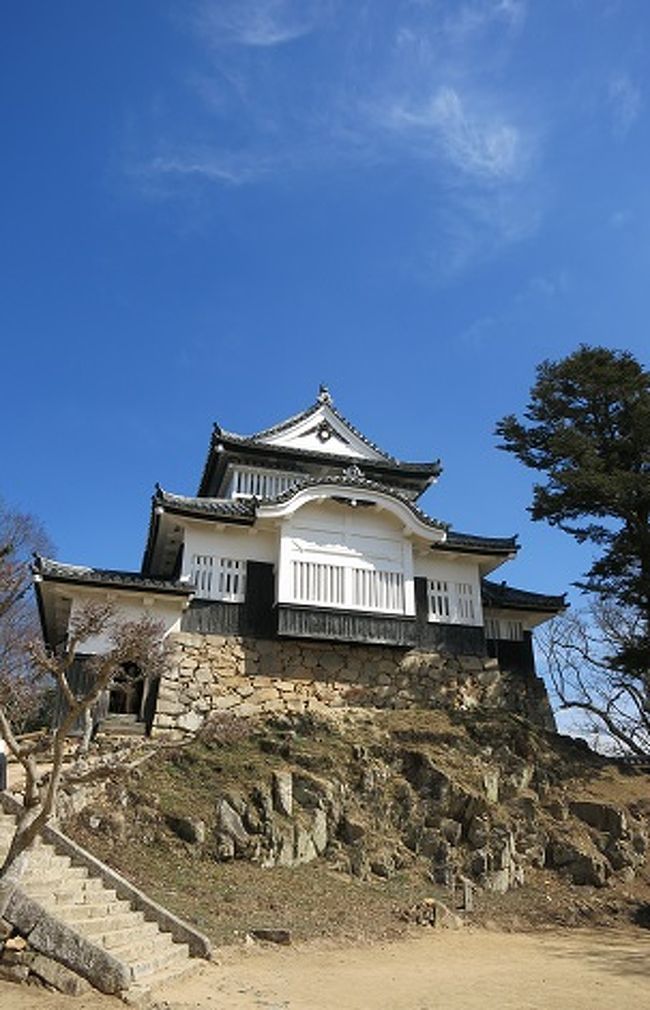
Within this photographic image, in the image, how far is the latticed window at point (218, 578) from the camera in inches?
773

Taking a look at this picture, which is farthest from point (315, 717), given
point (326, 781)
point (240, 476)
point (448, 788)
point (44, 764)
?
point (240, 476)

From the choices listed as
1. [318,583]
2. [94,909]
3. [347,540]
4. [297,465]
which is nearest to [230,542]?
[318,583]

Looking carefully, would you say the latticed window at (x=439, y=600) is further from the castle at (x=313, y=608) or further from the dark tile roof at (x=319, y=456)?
the dark tile roof at (x=319, y=456)

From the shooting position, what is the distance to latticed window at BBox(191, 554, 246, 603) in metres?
19.6

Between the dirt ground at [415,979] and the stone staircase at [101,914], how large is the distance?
37cm

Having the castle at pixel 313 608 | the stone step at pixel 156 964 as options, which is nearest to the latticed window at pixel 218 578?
the castle at pixel 313 608

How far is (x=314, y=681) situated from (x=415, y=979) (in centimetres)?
1024

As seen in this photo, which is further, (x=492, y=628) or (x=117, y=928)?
(x=492, y=628)

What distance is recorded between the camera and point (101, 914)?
9750 millimetres

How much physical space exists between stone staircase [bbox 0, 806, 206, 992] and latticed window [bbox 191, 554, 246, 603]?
8910 mm

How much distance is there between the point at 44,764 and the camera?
51.1 ft

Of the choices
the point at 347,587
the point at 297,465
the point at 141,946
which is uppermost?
the point at 297,465

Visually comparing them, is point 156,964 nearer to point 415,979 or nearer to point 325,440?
point 415,979

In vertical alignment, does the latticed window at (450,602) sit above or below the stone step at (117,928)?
above
